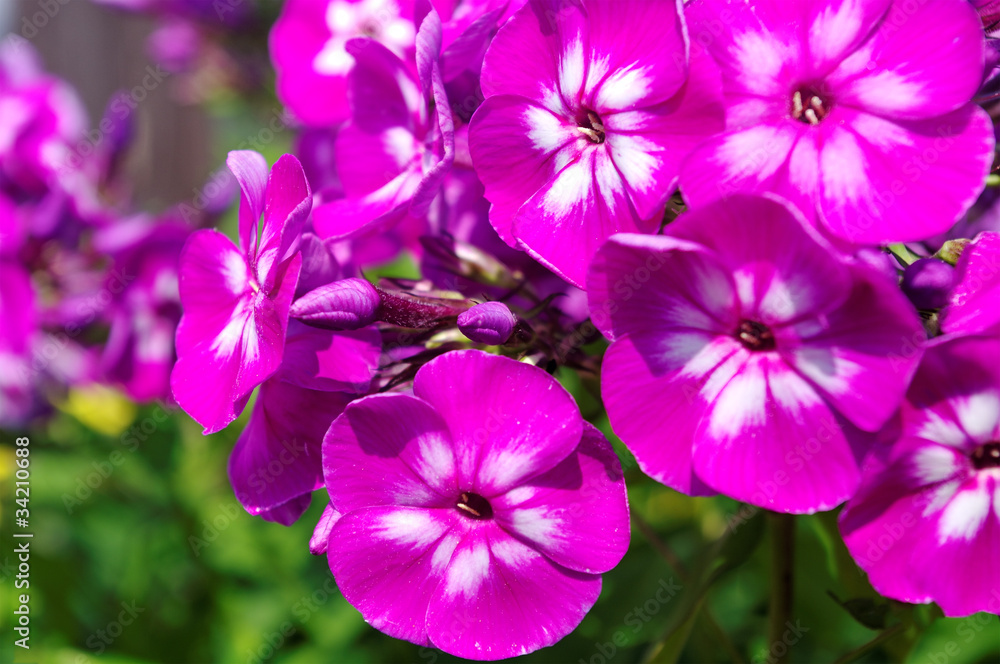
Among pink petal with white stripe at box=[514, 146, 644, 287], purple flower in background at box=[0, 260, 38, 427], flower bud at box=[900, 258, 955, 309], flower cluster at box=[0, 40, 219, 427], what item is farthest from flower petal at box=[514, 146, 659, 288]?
purple flower in background at box=[0, 260, 38, 427]

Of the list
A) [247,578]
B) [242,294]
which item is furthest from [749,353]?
[247,578]

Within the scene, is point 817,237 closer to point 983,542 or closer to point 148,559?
point 983,542

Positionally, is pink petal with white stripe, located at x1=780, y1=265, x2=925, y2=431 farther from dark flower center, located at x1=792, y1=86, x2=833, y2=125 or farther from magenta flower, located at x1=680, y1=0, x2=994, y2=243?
dark flower center, located at x1=792, y1=86, x2=833, y2=125

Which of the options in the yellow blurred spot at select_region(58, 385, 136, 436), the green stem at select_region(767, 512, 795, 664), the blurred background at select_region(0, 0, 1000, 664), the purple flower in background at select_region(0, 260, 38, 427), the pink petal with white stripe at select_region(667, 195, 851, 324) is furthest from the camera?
the yellow blurred spot at select_region(58, 385, 136, 436)

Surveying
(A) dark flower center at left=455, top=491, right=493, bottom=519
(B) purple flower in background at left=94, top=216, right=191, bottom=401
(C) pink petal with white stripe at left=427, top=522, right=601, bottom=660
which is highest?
(A) dark flower center at left=455, top=491, right=493, bottom=519

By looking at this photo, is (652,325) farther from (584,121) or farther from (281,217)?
(281,217)

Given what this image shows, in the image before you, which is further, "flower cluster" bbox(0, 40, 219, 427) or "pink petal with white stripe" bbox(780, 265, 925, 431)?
"flower cluster" bbox(0, 40, 219, 427)

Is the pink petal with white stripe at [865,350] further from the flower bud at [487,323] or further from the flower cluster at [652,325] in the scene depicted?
the flower bud at [487,323]

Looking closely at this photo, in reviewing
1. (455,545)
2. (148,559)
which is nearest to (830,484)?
(455,545)
